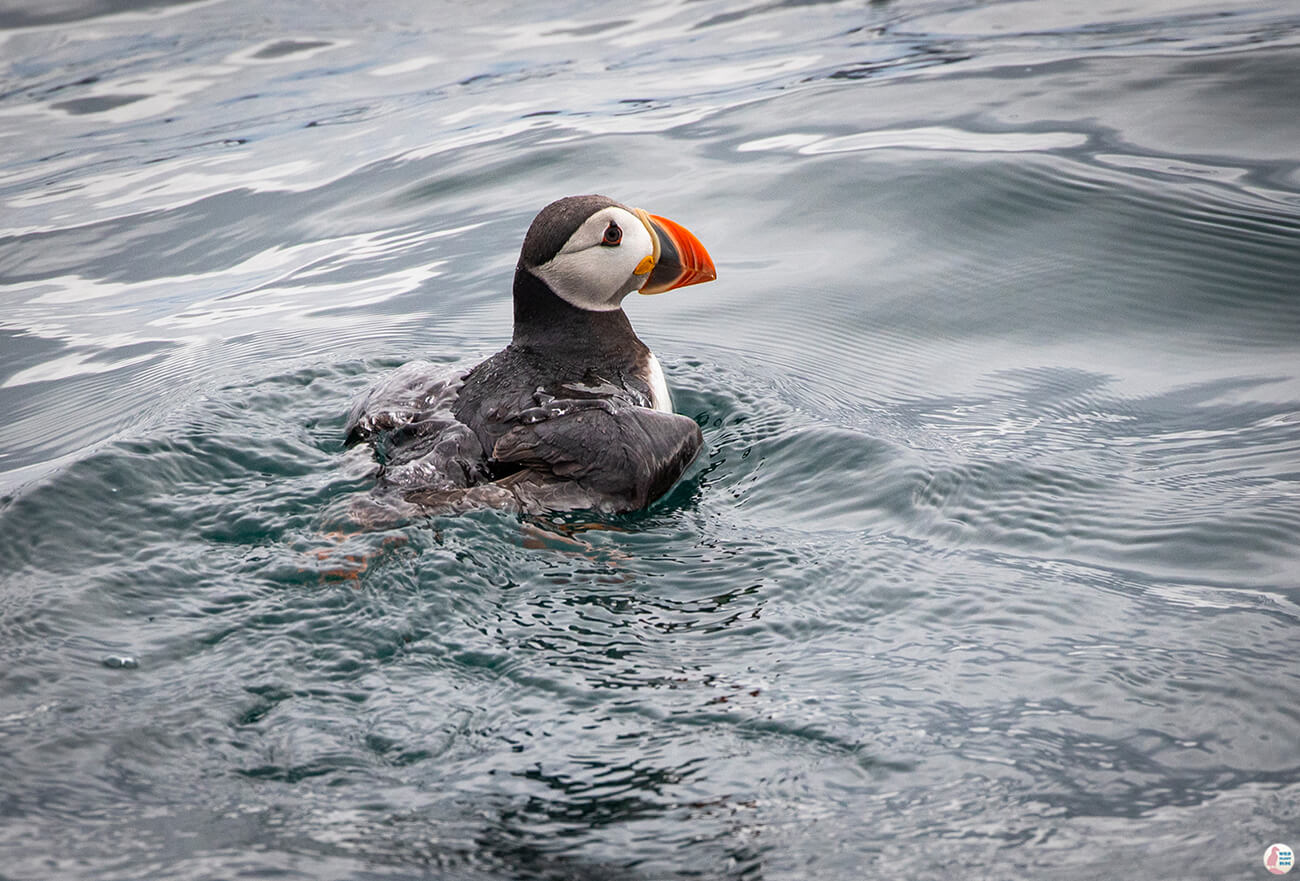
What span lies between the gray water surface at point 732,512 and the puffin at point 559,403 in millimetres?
175

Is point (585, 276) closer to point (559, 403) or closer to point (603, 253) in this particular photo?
point (603, 253)

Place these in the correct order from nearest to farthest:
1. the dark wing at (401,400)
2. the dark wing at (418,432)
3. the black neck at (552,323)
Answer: the dark wing at (418,432) < the dark wing at (401,400) < the black neck at (552,323)

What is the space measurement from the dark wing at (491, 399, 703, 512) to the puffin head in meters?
0.66

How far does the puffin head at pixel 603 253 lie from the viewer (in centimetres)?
463

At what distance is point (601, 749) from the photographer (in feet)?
9.66

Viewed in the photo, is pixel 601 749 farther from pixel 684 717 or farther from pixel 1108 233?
pixel 1108 233

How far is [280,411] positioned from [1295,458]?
4.07 meters

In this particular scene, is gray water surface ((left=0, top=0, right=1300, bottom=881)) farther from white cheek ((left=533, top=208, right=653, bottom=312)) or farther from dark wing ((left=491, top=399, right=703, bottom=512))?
white cheek ((left=533, top=208, right=653, bottom=312))

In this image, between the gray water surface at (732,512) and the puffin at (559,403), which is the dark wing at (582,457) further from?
the gray water surface at (732,512)

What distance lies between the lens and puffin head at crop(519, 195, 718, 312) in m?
4.63

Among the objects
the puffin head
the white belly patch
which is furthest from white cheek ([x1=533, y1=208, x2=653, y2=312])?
the white belly patch

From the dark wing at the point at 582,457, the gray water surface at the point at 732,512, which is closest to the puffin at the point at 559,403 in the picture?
the dark wing at the point at 582,457

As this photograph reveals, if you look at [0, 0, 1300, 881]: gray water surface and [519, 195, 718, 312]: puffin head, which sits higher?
[519, 195, 718, 312]: puffin head

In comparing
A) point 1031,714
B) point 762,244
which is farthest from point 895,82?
point 1031,714
